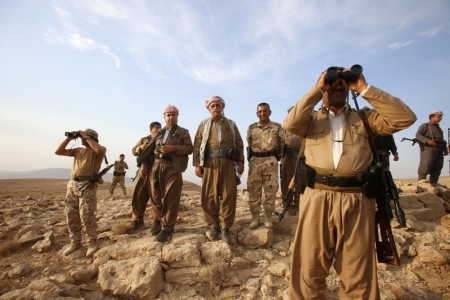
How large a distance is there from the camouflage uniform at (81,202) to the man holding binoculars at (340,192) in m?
3.58

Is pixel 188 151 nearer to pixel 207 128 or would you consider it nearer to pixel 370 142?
pixel 207 128

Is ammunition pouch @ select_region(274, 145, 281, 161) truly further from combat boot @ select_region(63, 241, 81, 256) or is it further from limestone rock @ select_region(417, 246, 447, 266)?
combat boot @ select_region(63, 241, 81, 256)

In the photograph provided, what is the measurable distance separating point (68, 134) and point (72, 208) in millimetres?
1347

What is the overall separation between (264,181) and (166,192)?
5.98ft

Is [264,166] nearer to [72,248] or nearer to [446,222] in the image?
[72,248]

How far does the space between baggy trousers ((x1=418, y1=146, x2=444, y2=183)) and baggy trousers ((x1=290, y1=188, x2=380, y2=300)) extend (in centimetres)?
602

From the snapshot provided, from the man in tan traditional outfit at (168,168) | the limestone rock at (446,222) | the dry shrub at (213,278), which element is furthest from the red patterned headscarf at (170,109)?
the limestone rock at (446,222)

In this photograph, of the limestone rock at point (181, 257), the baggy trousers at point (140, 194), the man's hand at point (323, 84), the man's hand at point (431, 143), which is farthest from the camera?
the man's hand at point (431, 143)

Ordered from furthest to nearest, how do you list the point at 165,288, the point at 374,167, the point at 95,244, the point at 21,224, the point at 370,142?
the point at 21,224 → the point at 95,244 → the point at 165,288 → the point at 370,142 → the point at 374,167

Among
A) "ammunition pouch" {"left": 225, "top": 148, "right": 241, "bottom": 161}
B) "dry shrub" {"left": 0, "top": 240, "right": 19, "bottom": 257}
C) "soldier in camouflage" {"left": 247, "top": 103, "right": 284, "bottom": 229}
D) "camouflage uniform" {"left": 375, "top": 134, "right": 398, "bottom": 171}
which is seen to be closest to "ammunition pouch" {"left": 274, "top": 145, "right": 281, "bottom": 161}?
"soldier in camouflage" {"left": 247, "top": 103, "right": 284, "bottom": 229}

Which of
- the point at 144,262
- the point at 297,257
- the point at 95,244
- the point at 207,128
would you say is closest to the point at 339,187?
the point at 297,257

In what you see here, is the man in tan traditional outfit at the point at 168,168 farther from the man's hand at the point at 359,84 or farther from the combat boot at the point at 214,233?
the man's hand at the point at 359,84

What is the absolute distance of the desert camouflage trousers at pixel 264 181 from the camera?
418cm

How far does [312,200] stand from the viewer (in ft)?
7.07
